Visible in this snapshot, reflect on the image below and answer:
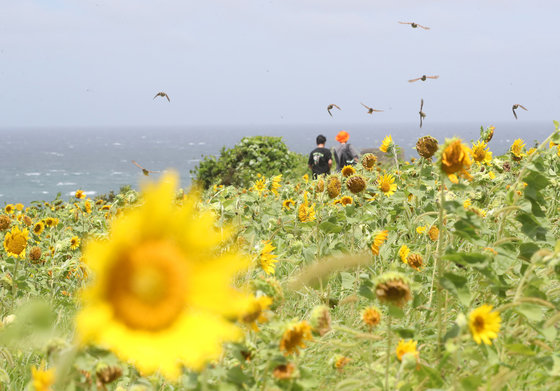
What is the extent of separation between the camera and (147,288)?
32.7 inches

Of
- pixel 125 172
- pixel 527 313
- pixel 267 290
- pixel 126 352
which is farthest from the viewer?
Result: pixel 125 172

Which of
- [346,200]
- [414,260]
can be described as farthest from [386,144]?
[414,260]

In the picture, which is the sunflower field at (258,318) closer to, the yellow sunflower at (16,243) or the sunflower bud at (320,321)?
the sunflower bud at (320,321)

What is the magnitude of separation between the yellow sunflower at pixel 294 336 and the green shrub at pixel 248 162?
10783mm

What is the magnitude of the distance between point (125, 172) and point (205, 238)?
9005cm

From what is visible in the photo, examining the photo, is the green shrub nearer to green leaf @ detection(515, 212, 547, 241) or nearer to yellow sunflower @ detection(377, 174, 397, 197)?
yellow sunflower @ detection(377, 174, 397, 197)

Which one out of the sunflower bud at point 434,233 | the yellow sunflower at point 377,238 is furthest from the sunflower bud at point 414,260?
the sunflower bud at point 434,233

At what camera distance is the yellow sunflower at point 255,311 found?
107cm

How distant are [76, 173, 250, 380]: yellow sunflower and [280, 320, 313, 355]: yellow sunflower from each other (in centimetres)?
26

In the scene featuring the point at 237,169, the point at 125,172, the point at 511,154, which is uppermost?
the point at 511,154

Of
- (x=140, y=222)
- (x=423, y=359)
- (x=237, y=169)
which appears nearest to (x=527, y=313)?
(x=423, y=359)

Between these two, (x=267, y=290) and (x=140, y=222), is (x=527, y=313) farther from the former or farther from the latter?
(x=140, y=222)

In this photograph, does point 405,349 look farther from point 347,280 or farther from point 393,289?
point 347,280

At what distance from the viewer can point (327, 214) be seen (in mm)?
3242
